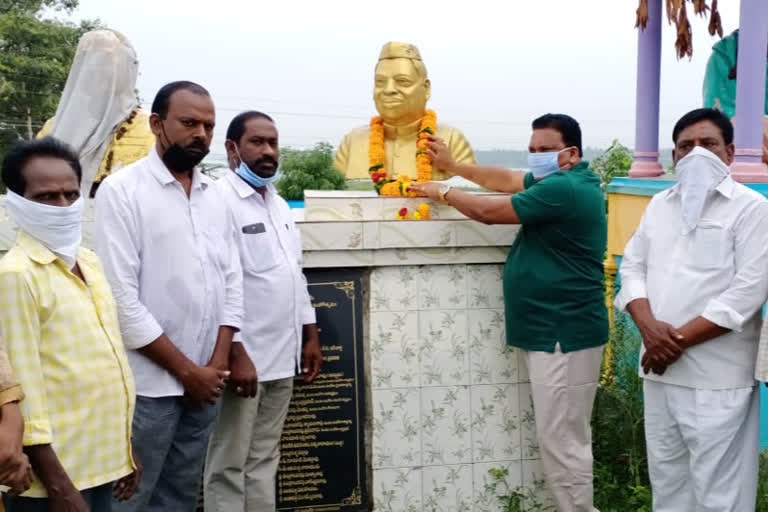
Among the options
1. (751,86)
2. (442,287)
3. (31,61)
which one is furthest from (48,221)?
(31,61)

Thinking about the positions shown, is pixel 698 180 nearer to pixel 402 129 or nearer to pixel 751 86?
pixel 402 129

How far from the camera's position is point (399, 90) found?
486 centimetres

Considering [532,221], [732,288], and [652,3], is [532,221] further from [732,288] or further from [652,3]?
[652,3]

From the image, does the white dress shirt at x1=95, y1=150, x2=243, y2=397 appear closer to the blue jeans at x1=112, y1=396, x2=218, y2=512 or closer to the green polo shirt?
the blue jeans at x1=112, y1=396, x2=218, y2=512

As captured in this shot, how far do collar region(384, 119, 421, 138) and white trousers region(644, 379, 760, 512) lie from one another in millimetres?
2555

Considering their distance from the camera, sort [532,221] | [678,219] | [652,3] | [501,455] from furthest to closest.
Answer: [652,3]
[501,455]
[532,221]
[678,219]

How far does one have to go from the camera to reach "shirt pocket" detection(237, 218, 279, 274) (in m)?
3.16

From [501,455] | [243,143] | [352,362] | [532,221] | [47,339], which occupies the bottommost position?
[501,455]

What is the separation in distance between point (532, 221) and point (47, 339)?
2187 mm

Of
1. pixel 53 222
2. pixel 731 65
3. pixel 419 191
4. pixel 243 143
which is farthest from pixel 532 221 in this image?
pixel 731 65

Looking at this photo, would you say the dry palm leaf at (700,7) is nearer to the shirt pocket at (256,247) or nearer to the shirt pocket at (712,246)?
the shirt pocket at (712,246)

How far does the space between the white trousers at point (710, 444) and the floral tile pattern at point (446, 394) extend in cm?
95

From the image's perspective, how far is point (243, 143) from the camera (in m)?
3.24

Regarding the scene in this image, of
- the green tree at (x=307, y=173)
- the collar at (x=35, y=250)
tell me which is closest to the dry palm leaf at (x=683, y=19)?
the green tree at (x=307, y=173)
